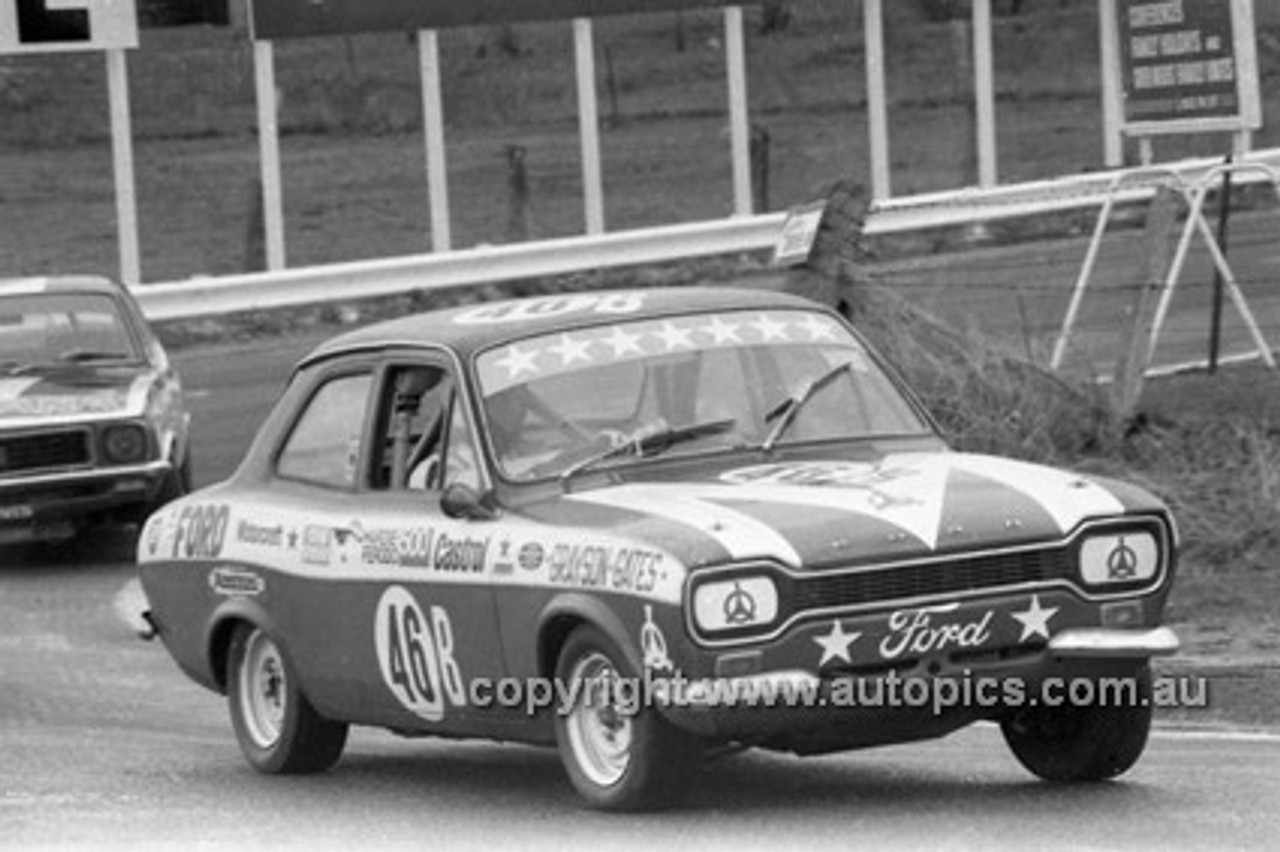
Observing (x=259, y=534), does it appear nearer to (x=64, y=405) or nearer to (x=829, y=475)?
(x=829, y=475)

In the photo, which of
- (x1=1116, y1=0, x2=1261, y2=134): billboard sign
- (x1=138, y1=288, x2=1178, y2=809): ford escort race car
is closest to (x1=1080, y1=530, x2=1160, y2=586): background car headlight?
(x1=138, y1=288, x2=1178, y2=809): ford escort race car

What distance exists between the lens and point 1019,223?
31250 mm

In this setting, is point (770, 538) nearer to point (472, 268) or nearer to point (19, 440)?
point (19, 440)

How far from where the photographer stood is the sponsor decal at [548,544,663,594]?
8.99 m

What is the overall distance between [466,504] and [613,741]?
35.5 inches

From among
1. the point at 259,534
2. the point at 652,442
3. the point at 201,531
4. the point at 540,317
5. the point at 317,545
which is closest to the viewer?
the point at 652,442

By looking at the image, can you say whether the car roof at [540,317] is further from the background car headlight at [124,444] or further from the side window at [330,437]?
the background car headlight at [124,444]

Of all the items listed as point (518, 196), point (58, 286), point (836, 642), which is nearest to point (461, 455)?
point (836, 642)

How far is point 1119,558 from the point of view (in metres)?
9.39

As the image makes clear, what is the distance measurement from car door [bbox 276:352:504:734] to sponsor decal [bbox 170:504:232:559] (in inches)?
14.5

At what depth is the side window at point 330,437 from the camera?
10.8 meters

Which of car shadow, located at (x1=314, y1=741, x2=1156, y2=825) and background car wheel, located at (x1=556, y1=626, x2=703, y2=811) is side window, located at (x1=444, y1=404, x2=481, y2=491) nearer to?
background car wheel, located at (x1=556, y1=626, x2=703, y2=811)

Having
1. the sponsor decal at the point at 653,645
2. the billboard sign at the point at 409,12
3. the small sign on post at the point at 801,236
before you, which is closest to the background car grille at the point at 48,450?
the small sign on post at the point at 801,236

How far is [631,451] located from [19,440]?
8.50 m
